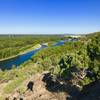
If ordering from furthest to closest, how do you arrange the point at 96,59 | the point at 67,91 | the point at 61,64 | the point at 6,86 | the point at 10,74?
the point at 10,74 → the point at 6,86 → the point at 61,64 → the point at 96,59 → the point at 67,91

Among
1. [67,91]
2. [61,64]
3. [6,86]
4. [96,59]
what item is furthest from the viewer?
[6,86]

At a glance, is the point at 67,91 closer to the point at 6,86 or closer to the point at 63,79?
the point at 63,79

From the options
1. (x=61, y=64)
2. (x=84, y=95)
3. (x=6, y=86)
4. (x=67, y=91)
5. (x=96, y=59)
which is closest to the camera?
→ (x=84, y=95)

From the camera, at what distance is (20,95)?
76.0 ft

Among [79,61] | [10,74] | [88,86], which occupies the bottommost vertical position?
[10,74]

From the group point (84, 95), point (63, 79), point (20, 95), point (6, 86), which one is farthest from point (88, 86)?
point (6, 86)

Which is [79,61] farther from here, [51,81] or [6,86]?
[6,86]

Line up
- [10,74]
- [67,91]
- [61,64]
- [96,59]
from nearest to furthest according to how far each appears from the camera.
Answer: [67,91] < [96,59] < [61,64] < [10,74]

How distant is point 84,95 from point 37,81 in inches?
237

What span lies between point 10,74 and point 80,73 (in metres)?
15.0

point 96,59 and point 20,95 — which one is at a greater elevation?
point 96,59

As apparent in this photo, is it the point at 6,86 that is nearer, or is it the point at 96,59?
the point at 96,59

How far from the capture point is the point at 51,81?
2289cm

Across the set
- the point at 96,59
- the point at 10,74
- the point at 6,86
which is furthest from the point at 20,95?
the point at 10,74
